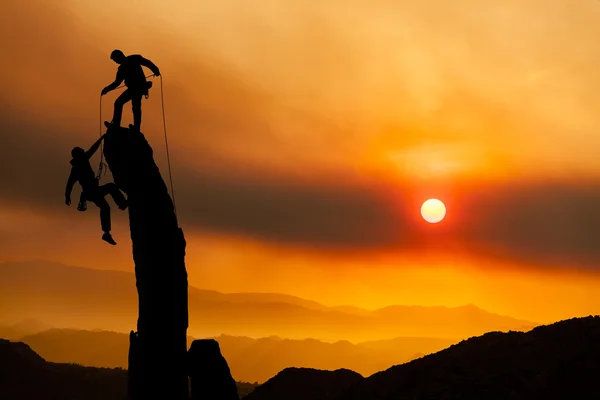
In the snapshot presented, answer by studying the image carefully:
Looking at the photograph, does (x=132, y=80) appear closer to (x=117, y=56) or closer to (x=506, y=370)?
(x=117, y=56)

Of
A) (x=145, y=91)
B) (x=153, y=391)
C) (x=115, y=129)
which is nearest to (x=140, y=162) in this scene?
(x=115, y=129)

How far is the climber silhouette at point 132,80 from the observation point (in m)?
17.7

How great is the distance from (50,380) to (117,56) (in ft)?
225

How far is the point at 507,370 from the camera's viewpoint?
36.4m

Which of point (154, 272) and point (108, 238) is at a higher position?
point (108, 238)

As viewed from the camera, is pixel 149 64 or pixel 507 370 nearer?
pixel 149 64

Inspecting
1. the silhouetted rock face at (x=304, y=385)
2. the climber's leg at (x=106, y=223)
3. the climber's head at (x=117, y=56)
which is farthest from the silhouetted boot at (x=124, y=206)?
the silhouetted rock face at (x=304, y=385)

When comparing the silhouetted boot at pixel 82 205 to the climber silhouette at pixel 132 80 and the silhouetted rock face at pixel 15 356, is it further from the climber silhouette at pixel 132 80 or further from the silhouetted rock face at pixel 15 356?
the silhouetted rock face at pixel 15 356

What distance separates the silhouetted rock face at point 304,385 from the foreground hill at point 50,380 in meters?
28.4

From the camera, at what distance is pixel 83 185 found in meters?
18.9

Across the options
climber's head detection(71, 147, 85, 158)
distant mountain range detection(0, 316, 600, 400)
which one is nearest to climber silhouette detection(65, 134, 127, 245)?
climber's head detection(71, 147, 85, 158)

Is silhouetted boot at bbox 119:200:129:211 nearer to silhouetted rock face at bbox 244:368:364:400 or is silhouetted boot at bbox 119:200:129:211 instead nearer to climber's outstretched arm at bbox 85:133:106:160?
climber's outstretched arm at bbox 85:133:106:160

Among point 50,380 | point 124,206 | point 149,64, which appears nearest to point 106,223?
point 124,206

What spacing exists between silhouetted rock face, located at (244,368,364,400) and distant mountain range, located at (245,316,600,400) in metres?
12.0
